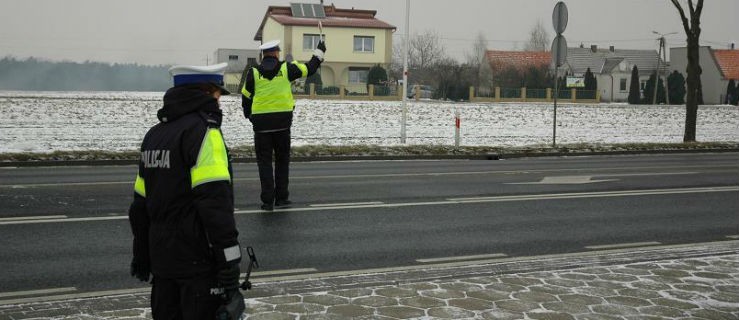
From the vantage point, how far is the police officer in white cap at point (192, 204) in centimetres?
396

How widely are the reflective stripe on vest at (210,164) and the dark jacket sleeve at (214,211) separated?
18 mm

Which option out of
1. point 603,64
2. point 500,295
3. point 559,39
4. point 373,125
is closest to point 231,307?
point 500,295

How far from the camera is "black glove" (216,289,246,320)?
3.86 metres

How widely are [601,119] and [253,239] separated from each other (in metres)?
36.0

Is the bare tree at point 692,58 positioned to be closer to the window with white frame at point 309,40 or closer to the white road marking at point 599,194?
the white road marking at point 599,194

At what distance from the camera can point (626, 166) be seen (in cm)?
1862

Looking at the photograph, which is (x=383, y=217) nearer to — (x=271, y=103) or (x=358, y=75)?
(x=271, y=103)

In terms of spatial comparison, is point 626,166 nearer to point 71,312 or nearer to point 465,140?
point 465,140

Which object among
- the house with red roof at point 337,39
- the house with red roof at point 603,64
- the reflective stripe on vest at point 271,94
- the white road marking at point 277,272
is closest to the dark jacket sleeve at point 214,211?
the white road marking at point 277,272

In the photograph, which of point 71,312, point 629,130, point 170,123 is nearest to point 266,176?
point 71,312

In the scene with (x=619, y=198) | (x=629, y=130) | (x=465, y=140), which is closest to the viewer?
(x=619, y=198)

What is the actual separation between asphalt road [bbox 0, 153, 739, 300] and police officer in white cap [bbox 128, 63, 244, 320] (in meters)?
3.18

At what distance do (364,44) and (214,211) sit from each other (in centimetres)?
7322

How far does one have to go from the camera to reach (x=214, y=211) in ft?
13.0
